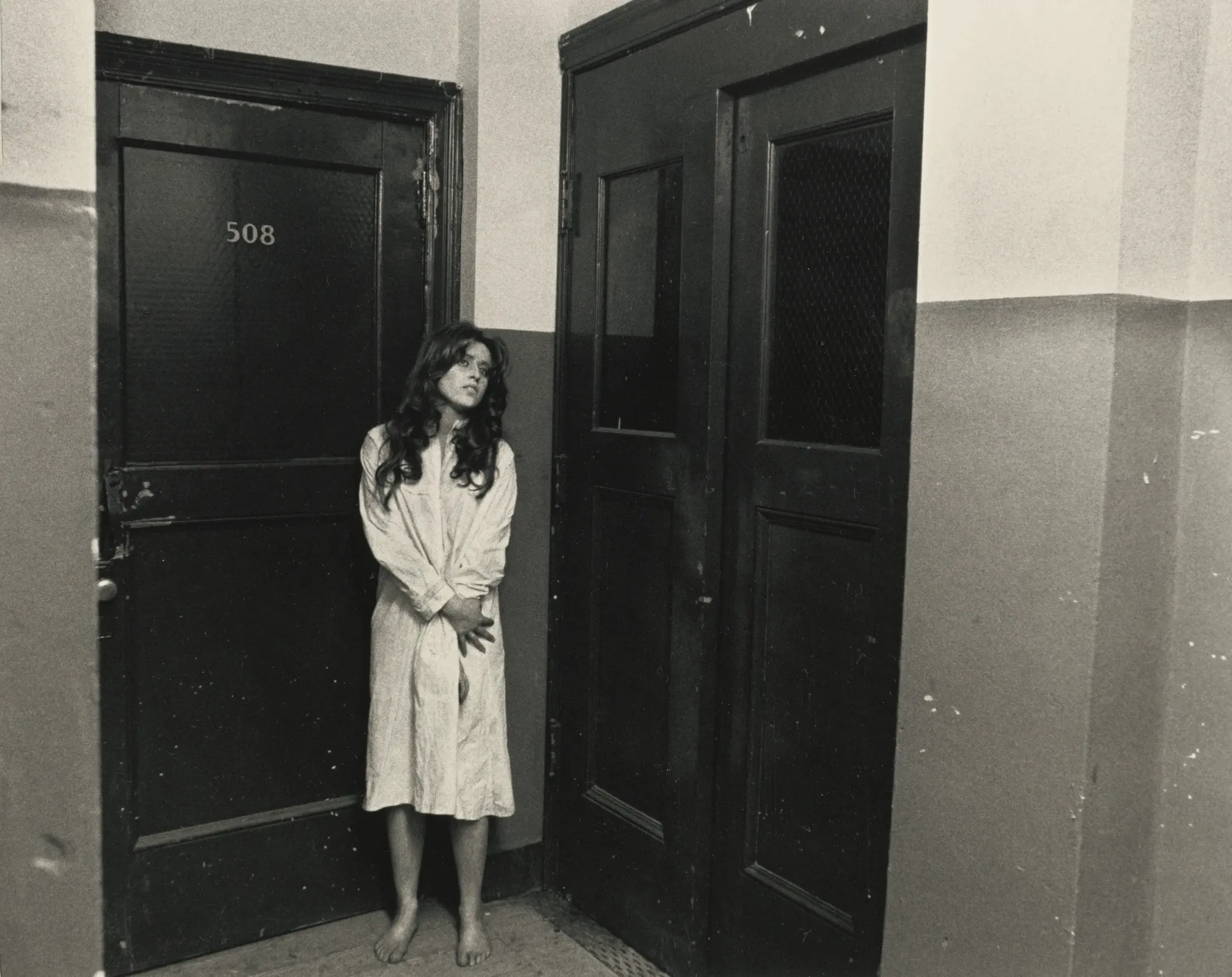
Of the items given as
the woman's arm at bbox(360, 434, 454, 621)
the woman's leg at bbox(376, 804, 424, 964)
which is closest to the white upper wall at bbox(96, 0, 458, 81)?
the woman's arm at bbox(360, 434, 454, 621)

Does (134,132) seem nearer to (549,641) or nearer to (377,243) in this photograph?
(377,243)

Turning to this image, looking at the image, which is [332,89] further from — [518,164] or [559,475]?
[559,475]

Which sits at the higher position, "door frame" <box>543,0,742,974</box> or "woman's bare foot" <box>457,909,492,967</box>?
"door frame" <box>543,0,742,974</box>

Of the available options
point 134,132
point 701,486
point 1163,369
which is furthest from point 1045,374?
point 134,132

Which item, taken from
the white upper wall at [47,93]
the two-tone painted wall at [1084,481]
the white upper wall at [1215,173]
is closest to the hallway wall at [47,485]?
A: the white upper wall at [47,93]

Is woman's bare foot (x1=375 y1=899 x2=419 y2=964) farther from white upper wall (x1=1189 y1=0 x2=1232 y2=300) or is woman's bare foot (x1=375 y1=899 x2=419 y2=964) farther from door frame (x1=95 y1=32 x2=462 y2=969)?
white upper wall (x1=1189 y1=0 x2=1232 y2=300)

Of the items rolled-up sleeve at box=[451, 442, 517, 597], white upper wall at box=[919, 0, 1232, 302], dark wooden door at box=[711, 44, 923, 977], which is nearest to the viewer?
white upper wall at box=[919, 0, 1232, 302]

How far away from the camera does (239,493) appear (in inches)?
118

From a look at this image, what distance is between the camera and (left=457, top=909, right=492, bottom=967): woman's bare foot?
2.97 m

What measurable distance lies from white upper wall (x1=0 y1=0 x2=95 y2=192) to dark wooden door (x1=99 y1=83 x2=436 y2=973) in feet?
3.07

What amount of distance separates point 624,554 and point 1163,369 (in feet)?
5.08

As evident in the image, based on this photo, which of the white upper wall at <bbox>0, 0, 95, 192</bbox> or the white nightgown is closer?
the white upper wall at <bbox>0, 0, 95, 192</bbox>

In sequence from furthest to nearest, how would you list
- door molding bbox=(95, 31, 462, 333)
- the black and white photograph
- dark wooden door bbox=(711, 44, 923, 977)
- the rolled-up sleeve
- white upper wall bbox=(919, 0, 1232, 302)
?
the rolled-up sleeve → door molding bbox=(95, 31, 462, 333) → dark wooden door bbox=(711, 44, 923, 977) → the black and white photograph → white upper wall bbox=(919, 0, 1232, 302)

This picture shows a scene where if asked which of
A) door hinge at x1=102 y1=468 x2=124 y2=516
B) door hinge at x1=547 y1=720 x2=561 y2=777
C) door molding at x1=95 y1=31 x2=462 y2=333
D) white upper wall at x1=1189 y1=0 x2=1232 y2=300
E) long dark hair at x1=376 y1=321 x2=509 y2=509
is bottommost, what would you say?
Answer: door hinge at x1=547 y1=720 x2=561 y2=777
